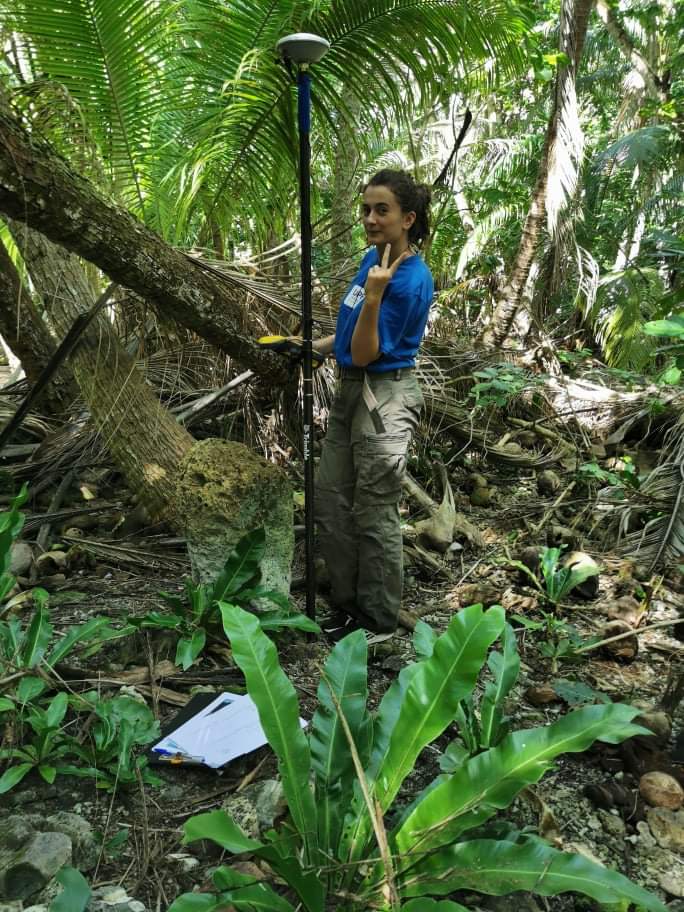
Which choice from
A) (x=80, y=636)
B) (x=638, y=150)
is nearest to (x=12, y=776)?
(x=80, y=636)

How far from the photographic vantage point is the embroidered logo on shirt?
2.74 meters

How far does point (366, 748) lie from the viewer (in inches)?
64.4

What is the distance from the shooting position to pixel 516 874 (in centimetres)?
132

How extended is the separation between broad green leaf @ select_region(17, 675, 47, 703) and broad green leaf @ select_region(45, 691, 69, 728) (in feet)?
0.21

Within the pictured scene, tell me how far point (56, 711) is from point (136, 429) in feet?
6.02

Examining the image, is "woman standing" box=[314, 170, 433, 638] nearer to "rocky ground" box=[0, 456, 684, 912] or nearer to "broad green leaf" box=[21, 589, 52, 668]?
"rocky ground" box=[0, 456, 684, 912]

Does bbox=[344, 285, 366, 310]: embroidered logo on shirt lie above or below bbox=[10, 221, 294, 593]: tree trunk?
above

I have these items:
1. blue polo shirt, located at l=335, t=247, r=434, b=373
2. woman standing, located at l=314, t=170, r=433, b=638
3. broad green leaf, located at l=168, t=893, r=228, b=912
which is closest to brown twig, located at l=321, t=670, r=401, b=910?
broad green leaf, located at l=168, t=893, r=228, b=912

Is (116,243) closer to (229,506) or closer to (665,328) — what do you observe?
(229,506)

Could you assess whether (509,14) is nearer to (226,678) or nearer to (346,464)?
(346,464)

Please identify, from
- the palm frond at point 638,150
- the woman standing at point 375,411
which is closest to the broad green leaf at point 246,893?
the woman standing at point 375,411

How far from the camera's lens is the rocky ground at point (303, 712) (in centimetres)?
159

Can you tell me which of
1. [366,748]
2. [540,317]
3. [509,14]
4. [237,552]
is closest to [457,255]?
[540,317]

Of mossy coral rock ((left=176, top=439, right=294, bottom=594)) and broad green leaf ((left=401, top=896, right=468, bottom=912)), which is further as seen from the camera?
mossy coral rock ((left=176, top=439, right=294, bottom=594))
